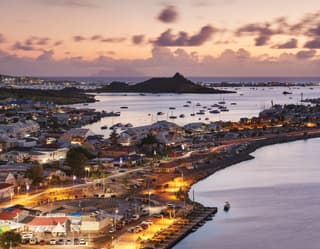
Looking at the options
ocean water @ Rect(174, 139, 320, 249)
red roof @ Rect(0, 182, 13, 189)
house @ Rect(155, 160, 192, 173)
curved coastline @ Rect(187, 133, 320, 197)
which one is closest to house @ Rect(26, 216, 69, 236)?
ocean water @ Rect(174, 139, 320, 249)

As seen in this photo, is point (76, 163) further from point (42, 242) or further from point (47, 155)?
point (42, 242)

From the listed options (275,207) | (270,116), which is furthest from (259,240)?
(270,116)

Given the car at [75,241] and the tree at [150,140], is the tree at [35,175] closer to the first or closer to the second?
the car at [75,241]

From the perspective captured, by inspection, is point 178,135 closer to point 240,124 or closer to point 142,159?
point 142,159

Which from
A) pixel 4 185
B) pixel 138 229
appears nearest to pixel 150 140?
pixel 4 185

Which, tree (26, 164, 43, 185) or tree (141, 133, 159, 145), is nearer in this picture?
tree (26, 164, 43, 185)

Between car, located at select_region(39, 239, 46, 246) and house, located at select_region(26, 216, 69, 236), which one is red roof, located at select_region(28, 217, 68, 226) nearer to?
house, located at select_region(26, 216, 69, 236)

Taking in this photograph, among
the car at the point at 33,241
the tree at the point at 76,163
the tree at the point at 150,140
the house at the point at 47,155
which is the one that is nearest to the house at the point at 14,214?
the car at the point at 33,241
